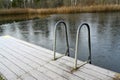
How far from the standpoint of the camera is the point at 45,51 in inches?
181

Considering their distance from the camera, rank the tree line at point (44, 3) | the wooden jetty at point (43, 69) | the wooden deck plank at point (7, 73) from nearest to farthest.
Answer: the wooden jetty at point (43, 69)
the wooden deck plank at point (7, 73)
the tree line at point (44, 3)

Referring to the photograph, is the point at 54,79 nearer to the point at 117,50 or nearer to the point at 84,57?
the point at 84,57

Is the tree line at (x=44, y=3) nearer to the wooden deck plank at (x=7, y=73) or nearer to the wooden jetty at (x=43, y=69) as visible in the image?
the wooden jetty at (x=43, y=69)

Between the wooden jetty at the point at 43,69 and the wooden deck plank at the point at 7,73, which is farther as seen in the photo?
the wooden deck plank at the point at 7,73

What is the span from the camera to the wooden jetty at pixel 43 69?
3016mm

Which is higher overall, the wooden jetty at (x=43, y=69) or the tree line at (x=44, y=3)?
the tree line at (x=44, y=3)

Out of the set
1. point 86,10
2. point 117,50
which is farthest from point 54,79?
point 86,10

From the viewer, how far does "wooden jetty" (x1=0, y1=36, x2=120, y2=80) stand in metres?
3.02

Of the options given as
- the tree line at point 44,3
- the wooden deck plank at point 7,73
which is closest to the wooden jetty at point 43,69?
the wooden deck plank at point 7,73

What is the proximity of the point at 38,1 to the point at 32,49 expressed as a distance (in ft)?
107

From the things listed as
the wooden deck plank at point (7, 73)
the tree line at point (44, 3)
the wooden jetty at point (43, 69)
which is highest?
the tree line at point (44, 3)

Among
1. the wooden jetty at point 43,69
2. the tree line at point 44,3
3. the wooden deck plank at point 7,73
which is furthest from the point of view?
the tree line at point 44,3

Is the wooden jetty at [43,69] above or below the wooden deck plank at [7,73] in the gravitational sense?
above

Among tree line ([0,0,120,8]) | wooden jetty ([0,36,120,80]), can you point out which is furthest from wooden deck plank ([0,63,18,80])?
tree line ([0,0,120,8])
